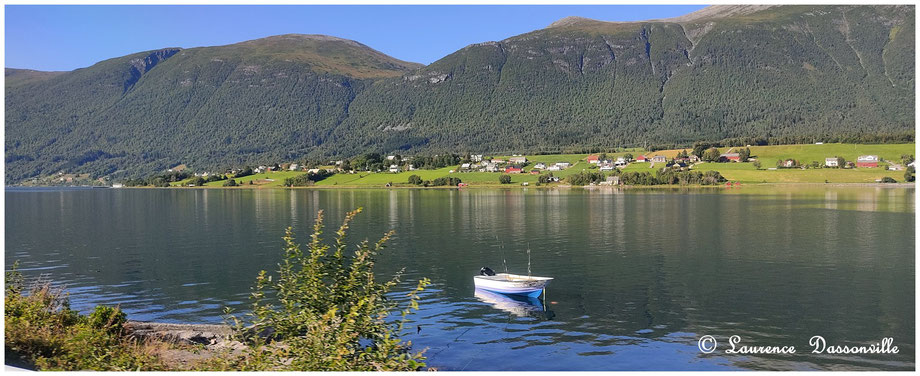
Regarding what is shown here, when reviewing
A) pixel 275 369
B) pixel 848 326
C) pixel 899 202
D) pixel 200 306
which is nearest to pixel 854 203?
pixel 899 202

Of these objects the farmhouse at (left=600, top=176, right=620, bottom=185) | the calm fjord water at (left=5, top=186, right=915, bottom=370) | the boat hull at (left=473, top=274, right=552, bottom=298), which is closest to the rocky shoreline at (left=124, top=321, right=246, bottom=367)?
the calm fjord water at (left=5, top=186, right=915, bottom=370)

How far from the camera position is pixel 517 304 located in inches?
1185

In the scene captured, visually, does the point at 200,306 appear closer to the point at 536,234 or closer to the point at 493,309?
the point at 493,309

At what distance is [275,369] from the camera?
461 inches

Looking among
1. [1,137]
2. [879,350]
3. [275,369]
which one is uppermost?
[1,137]

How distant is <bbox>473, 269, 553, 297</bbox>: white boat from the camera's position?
30.1 metres

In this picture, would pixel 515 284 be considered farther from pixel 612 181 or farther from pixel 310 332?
pixel 612 181

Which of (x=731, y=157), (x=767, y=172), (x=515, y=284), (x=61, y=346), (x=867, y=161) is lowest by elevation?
(x=515, y=284)

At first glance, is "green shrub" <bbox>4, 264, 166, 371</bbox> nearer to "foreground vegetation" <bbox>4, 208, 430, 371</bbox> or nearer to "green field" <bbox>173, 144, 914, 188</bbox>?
"foreground vegetation" <bbox>4, 208, 430, 371</bbox>

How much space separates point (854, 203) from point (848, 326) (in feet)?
258

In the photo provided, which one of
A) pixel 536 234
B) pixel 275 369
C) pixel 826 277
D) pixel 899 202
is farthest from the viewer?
pixel 899 202

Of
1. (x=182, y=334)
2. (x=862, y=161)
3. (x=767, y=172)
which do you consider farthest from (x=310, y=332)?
(x=862, y=161)

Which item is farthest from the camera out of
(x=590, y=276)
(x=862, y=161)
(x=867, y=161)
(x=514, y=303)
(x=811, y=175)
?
(x=862, y=161)

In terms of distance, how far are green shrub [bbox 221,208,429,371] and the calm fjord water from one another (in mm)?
8655
